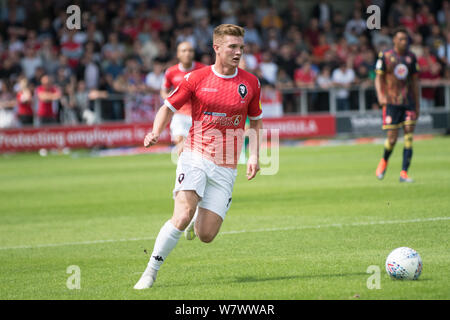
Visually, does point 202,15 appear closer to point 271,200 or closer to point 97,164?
point 97,164

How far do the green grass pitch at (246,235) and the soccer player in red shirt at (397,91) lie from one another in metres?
0.97

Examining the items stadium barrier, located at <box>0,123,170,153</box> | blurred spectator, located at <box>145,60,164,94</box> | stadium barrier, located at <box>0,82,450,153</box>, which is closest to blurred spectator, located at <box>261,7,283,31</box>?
stadium barrier, located at <box>0,82,450,153</box>

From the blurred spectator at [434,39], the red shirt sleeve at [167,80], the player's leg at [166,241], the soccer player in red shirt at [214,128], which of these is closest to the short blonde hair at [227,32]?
the soccer player in red shirt at [214,128]

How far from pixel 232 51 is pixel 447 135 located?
22163 mm

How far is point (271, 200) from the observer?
13.7 metres

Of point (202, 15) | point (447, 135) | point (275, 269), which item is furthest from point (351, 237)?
point (202, 15)

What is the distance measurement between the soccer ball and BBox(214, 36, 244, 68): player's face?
234 centimetres

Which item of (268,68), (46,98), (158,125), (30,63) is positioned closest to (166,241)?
(158,125)

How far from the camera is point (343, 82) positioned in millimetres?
28672

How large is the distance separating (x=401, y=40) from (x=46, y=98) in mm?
13806

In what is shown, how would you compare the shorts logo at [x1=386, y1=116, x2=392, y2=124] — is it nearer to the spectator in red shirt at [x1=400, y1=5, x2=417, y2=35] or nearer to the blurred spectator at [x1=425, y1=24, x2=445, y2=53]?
the blurred spectator at [x1=425, y1=24, x2=445, y2=53]

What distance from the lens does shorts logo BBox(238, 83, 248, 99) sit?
7734mm

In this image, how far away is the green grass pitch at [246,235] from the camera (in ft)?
23.2

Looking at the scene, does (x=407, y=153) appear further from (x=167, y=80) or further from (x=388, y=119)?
(x=167, y=80)
